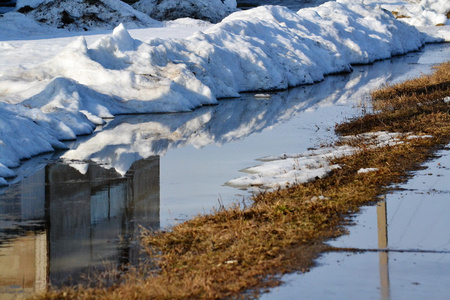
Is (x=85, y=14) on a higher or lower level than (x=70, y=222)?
lower

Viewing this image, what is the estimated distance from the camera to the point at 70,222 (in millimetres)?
7516

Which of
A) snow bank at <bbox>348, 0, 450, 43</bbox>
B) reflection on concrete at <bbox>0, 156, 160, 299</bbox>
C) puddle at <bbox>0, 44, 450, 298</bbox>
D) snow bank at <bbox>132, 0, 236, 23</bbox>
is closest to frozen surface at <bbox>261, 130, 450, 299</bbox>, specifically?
puddle at <bbox>0, 44, 450, 298</bbox>

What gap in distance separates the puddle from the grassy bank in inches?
14.1

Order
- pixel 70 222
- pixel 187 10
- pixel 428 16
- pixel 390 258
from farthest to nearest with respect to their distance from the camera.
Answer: pixel 428 16
pixel 187 10
pixel 70 222
pixel 390 258

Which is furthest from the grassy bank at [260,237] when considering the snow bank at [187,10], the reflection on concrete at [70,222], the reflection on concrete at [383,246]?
the snow bank at [187,10]

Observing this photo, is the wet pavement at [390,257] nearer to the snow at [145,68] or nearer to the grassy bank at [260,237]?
the grassy bank at [260,237]

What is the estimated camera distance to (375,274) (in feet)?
18.4

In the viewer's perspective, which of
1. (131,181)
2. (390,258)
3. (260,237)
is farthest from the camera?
(131,181)

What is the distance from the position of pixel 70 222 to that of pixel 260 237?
2.07 meters

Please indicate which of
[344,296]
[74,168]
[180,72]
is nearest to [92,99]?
[180,72]

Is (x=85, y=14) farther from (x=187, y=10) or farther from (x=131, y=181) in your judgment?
(x=131, y=181)

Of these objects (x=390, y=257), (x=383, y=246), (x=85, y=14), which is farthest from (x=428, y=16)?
(x=390, y=257)

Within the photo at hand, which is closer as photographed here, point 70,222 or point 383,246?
point 383,246

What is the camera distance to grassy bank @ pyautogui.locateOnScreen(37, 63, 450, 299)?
5.27 m
